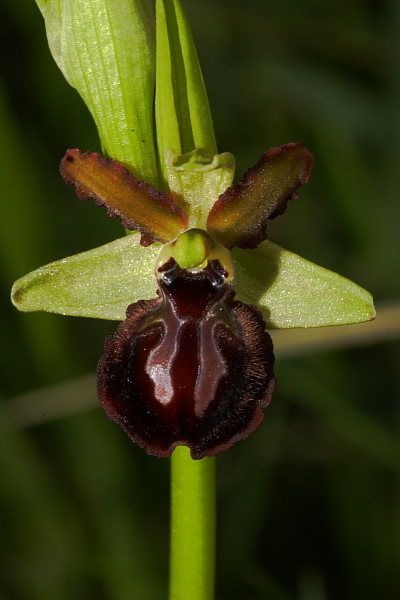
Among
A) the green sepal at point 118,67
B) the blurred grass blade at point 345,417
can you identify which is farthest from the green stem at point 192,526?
the blurred grass blade at point 345,417

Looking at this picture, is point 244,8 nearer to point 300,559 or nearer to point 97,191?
point 97,191

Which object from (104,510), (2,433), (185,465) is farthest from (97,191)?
(104,510)

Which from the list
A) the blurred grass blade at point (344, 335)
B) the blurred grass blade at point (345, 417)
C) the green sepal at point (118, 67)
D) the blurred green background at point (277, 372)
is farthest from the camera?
the blurred grass blade at point (345, 417)

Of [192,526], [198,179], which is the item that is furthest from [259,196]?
[192,526]

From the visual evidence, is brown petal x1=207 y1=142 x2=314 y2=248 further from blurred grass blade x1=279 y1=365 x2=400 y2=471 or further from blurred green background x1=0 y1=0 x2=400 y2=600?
blurred grass blade x1=279 y1=365 x2=400 y2=471

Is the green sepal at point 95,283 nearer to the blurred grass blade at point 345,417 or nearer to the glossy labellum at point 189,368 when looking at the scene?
the glossy labellum at point 189,368
